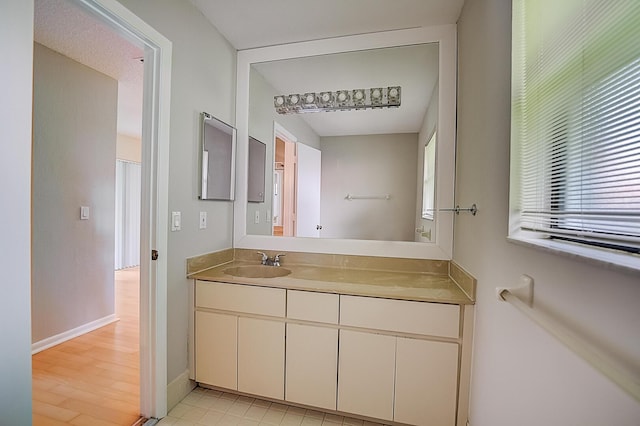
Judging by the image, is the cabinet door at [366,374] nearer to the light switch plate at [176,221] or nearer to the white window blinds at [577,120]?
the white window blinds at [577,120]

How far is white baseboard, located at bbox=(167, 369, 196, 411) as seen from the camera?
1655 mm

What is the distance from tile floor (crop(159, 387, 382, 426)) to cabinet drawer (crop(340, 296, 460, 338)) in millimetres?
602

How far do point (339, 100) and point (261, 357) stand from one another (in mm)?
1884

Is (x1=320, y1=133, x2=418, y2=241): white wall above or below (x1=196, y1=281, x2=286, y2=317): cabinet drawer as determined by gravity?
above

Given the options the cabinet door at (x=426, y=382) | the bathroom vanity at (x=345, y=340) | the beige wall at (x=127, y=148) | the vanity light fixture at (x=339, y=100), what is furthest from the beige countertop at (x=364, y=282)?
the beige wall at (x=127, y=148)

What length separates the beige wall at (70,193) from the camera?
2.31m

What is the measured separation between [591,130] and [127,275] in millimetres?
5787

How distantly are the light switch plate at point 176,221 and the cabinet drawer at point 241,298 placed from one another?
39cm

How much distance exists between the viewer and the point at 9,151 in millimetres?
885

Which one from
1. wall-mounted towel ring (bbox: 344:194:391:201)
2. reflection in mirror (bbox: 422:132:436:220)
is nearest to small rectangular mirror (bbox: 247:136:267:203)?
wall-mounted towel ring (bbox: 344:194:391:201)

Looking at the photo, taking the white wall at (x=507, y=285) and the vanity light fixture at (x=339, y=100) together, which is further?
the vanity light fixture at (x=339, y=100)

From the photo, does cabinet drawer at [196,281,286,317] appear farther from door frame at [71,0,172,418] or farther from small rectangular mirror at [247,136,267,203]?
small rectangular mirror at [247,136,267,203]

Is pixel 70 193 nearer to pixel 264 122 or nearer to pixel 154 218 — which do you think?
pixel 154 218

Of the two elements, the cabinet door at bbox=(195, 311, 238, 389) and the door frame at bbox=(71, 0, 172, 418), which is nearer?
the door frame at bbox=(71, 0, 172, 418)
